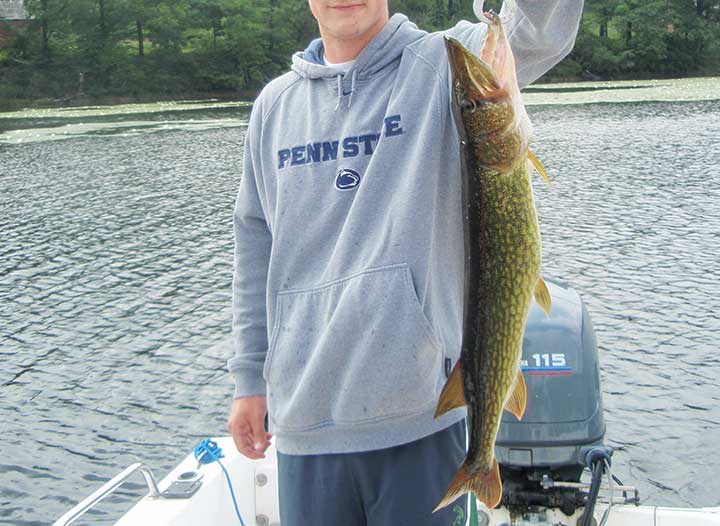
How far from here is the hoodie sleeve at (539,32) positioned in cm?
203

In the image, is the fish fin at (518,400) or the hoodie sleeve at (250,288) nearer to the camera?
the fish fin at (518,400)

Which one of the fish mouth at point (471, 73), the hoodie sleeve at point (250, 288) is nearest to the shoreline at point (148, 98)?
the hoodie sleeve at point (250, 288)

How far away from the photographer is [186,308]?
1120 cm

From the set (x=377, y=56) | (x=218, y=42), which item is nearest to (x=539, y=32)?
(x=377, y=56)

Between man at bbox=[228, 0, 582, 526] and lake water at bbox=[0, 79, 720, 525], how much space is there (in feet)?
15.7

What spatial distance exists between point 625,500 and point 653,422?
4.06 metres

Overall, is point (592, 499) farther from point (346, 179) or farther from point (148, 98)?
point (148, 98)

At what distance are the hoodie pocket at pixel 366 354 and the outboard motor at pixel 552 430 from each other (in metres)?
1.74

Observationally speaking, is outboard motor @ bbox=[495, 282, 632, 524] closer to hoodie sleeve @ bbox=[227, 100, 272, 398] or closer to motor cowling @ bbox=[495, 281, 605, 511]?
motor cowling @ bbox=[495, 281, 605, 511]

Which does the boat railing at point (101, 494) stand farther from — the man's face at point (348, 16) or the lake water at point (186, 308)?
the lake water at point (186, 308)

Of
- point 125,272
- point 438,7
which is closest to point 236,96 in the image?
point 438,7

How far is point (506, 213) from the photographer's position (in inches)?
80.7

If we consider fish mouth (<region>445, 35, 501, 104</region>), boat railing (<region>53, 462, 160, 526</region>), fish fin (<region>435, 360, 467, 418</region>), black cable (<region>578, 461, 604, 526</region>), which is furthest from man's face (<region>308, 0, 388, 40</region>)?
black cable (<region>578, 461, 604, 526</region>)

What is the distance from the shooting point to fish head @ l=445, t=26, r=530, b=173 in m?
1.92
